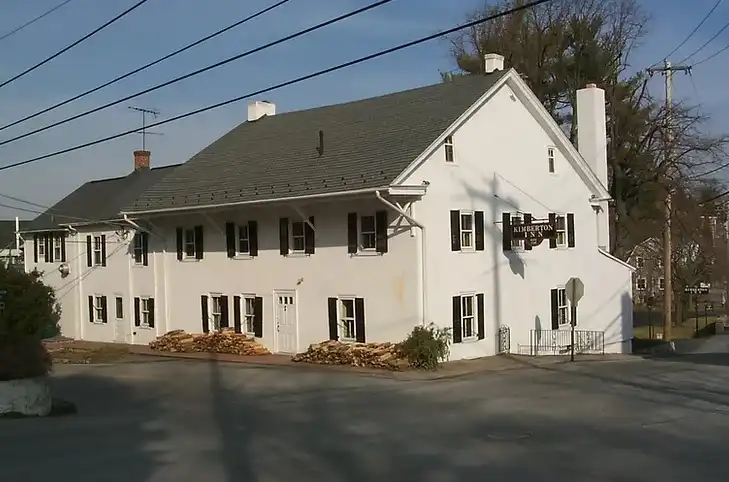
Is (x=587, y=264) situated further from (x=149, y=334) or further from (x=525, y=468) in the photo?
(x=525, y=468)

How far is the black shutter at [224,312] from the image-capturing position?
1310 inches

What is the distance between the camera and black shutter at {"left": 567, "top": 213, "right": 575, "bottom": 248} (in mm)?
33781

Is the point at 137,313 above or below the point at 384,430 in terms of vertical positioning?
above

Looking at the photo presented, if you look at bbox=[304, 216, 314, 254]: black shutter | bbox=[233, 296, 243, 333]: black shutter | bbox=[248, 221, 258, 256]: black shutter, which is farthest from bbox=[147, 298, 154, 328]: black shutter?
bbox=[304, 216, 314, 254]: black shutter

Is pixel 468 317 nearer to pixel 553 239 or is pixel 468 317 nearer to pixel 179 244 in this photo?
pixel 553 239

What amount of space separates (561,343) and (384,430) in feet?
63.7

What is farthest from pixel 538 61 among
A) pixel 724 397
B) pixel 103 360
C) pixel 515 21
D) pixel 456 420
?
pixel 456 420

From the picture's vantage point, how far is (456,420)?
52.3 ft

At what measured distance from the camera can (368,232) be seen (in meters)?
28.0

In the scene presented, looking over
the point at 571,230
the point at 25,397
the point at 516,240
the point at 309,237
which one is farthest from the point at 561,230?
the point at 25,397

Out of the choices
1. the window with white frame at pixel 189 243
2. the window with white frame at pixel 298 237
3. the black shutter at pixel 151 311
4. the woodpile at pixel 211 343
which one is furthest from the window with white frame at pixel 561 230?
the black shutter at pixel 151 311

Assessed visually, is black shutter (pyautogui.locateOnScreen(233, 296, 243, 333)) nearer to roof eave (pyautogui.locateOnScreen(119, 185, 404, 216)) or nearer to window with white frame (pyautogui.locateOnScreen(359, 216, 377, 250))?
roof eave (pyautogui.locateOnScreen(119, 185, 404, 216))

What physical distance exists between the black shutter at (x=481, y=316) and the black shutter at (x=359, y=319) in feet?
12.1

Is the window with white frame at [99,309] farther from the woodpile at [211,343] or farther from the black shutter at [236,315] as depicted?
the black shutter at [236,315]
